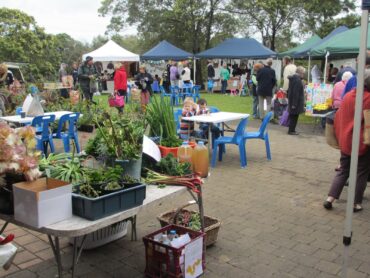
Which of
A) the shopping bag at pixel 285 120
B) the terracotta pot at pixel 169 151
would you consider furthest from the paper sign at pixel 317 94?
the terracotta pot at pixel 169 151

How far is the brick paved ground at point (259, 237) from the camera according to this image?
10.9 ft

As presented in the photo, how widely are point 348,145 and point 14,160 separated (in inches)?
138

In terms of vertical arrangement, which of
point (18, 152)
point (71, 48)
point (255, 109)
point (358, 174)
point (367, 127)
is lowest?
point (358, 174)

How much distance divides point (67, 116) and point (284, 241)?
178 inches

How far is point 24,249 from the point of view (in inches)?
144

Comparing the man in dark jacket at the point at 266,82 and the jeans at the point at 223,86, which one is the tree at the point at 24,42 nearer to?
the jeans at the point at 223,86

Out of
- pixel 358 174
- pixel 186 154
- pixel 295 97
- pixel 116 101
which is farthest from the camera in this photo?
pixel 116 101

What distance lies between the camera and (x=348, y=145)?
4430mm

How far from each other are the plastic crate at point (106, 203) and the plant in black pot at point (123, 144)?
276 millimetres

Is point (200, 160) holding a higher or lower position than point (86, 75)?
lower

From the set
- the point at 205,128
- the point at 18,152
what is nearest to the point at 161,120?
the point at 18,152

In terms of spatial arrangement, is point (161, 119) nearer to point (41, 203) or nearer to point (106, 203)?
point (106, 203)

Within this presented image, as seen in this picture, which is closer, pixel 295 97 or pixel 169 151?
pixel 169 151

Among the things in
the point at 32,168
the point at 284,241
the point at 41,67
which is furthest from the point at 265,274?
the point at 41,67
